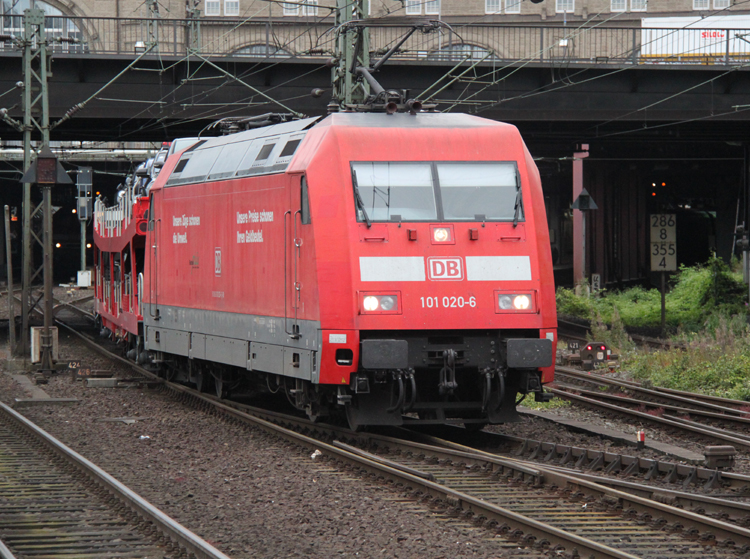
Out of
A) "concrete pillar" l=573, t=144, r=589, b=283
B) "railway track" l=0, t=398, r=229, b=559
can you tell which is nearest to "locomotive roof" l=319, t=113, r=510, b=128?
"railway track" l=0, t=398, r=229, b=559

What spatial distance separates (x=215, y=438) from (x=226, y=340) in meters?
1.59

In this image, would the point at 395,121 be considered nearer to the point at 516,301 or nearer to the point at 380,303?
the point at 380,303

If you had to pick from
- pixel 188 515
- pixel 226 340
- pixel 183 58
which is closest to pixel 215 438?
pixel 226 340

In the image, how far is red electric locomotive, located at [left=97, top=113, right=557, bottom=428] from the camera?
10227mm

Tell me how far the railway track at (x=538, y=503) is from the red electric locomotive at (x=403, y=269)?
67 cm

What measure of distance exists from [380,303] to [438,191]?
1424 millimetres

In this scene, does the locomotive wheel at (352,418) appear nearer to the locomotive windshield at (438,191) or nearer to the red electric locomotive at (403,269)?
the red electric locomotive at (403,269)

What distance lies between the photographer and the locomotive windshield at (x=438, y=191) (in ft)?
34.8

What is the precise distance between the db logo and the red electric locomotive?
1cm

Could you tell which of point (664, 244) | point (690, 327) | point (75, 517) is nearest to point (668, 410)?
point (75, 517)

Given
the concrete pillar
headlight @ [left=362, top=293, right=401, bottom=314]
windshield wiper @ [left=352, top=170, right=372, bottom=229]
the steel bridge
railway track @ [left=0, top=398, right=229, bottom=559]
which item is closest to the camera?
railway track @ [left=0, top=398, right=229, bottom=559]

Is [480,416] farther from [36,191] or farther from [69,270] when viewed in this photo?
[69,270]

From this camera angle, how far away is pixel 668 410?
1434cm

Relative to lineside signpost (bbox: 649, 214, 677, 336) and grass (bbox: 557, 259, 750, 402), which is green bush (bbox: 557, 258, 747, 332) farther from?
lineside signpost (bbox: 649, 214, 677, 336)
